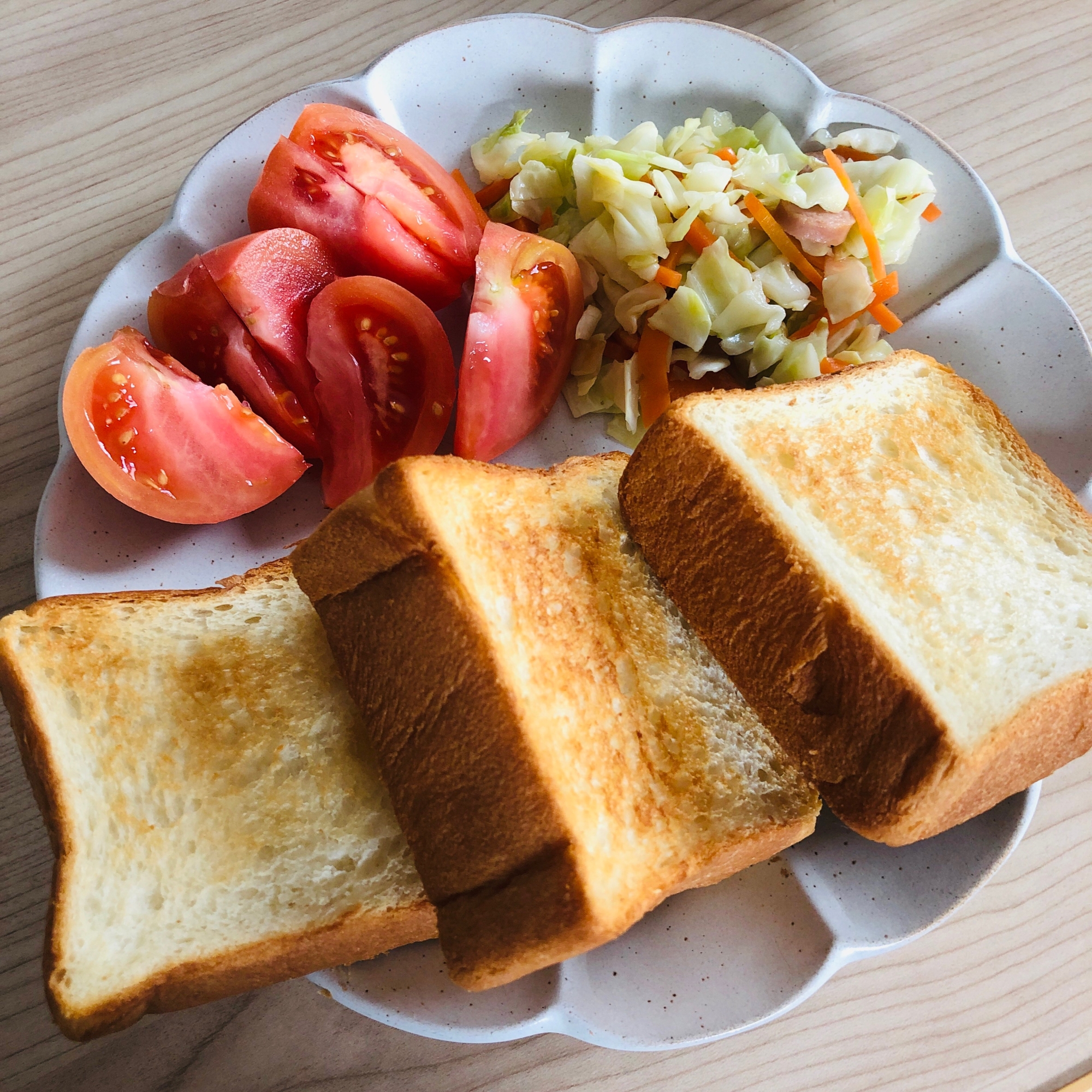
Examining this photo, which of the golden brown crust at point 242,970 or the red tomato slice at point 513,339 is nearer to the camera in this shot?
the golden brown crust at point 242,970

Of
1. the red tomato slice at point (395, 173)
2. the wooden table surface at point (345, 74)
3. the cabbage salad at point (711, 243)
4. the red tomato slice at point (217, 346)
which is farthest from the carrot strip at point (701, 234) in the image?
the red tomato slice at point (217, 346)

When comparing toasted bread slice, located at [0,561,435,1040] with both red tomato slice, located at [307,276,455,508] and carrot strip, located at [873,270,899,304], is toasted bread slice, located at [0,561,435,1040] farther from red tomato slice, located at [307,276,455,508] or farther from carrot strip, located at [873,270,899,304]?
carrot strip, located at [873,270,899,304]

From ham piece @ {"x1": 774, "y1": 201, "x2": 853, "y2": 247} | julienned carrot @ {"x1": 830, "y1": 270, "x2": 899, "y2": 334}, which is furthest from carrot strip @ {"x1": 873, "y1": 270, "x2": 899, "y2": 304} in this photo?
ham piece @ {"x1": 774, "y1": 201, "x2": 853, "y2": 247}

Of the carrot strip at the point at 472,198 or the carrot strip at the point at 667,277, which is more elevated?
the carrot strip at the point at 472,198

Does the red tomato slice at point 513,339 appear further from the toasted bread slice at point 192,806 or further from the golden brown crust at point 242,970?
the golden brown crust at point 242,970

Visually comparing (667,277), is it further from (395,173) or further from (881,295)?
(395,173)

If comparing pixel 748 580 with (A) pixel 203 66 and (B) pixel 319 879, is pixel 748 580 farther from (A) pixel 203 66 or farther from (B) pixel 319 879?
(A) pixel 203 66
